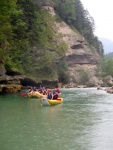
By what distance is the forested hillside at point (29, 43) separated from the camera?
152 ft

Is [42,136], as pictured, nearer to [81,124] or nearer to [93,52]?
[81,124]

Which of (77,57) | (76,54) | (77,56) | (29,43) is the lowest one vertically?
(77,57)

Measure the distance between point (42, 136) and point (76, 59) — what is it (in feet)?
249

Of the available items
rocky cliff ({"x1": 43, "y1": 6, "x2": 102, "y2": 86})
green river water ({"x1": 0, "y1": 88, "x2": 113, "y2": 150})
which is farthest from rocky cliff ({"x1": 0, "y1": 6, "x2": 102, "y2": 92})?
green river water ({"x1": 0, "y1": 88, "x2": 113, "y2": 150})

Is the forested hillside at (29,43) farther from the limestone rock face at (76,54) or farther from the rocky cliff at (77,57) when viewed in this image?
the limestone rock face at (76,54)

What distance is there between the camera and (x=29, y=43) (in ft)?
199

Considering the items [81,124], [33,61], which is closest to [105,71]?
[33,61]

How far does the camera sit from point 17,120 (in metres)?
20.0

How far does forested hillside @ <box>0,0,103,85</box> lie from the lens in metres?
46.3

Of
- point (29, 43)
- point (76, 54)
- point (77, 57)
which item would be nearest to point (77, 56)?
point (77, 57)

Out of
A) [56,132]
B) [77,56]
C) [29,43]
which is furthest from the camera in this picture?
[77,56]

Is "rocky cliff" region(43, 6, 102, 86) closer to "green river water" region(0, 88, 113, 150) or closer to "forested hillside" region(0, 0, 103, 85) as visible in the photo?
"forested hillside" region(0, 0, 103, 85)

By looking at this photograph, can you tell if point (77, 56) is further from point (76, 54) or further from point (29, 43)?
point (29, 43)

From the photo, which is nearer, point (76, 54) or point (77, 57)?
point (76, 54)
